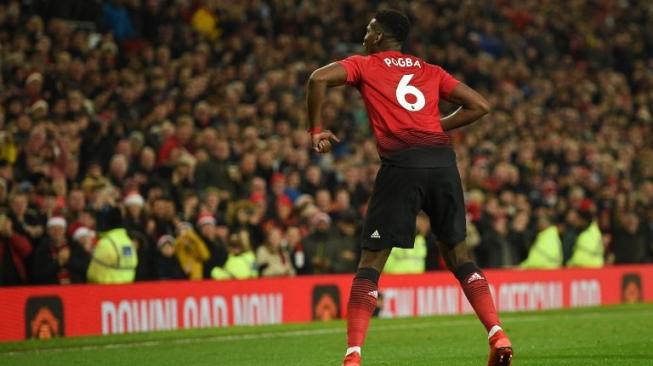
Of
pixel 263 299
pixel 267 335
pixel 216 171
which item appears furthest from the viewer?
pixel 216 171

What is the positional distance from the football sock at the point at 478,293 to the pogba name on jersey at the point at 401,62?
1420 mm

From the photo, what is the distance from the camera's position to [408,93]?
8.57 meters

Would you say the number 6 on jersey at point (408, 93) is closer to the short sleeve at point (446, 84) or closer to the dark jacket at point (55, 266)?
the short sleeve at point (446, 84)

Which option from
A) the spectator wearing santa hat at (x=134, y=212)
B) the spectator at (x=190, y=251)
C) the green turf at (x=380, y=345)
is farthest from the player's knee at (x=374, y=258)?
the spectator at (x=190, y=251)

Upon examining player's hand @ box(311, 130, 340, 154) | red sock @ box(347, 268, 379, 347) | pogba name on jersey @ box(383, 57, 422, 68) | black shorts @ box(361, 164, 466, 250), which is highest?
pogba name on jersey @ box(383, 57, 422, 68)

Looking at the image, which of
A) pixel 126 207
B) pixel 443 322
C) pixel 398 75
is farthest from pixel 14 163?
pixel 398 75

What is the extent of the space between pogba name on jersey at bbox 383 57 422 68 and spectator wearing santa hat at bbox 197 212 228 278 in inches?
358

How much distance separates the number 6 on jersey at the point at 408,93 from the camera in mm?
8523

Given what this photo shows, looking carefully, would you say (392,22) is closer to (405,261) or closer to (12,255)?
(12,255)

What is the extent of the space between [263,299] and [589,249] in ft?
23.4

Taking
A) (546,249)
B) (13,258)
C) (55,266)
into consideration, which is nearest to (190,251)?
(55,266)

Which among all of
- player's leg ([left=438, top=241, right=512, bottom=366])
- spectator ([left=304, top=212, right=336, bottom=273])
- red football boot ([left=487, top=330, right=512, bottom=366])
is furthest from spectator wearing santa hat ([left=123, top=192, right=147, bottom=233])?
red football boot ([left=487, top=330, right=512, bottom=366])

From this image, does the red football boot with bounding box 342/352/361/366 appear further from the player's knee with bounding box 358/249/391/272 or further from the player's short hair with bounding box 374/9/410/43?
the player's short hair with bounding box 374/9/410/43

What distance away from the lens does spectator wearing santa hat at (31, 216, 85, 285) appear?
1571cm
